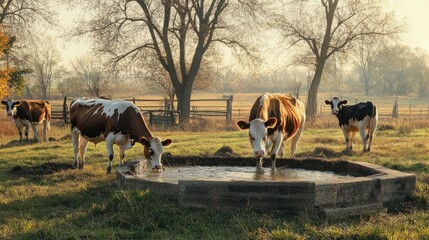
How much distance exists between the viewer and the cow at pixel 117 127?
8.92 metres

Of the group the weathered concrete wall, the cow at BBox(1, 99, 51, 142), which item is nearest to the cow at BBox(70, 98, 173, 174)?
the weathered concrete wall

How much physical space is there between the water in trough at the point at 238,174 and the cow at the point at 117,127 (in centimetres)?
43

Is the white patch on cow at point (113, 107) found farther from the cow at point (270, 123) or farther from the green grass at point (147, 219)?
the cow at point (270, 123)

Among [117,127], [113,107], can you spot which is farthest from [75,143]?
[117,127]

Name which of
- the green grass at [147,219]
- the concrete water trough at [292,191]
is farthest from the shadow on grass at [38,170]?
the concrete water trough at [292,191]

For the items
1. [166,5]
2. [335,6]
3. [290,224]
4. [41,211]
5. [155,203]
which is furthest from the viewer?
[335,6]

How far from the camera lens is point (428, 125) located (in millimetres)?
25875

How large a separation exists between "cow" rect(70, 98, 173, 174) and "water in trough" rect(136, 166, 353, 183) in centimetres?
43

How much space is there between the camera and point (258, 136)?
803 centimetres

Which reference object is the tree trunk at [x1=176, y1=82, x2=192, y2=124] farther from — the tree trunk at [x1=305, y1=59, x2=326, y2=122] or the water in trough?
the water in trough

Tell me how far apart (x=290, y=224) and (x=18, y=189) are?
5.34 metres

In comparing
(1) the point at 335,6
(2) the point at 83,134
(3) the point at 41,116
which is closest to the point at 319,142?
(2) the point at 83,134

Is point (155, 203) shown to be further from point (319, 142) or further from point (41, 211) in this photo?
point (319, 142)

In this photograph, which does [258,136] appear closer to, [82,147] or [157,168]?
[157,168]
